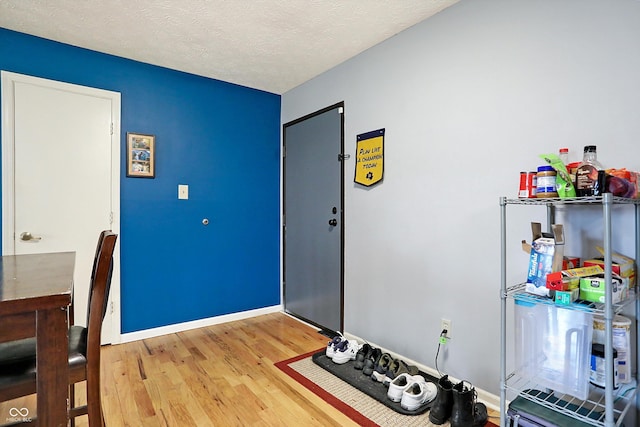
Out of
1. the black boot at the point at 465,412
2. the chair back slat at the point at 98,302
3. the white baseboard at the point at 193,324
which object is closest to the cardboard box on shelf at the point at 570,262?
the black boot at the point at 465,412

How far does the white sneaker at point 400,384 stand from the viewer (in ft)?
6.23

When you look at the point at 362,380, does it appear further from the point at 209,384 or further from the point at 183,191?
the point at 183,191

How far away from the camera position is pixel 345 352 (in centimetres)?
240

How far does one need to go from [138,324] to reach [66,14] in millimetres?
2361

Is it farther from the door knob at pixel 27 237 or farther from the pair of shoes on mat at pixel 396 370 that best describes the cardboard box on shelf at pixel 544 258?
the door knob at pixel 27 237

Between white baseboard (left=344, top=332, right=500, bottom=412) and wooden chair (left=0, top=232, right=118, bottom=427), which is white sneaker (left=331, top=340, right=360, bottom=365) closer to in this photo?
white baseboard (left=344, top=332, right=500, bottom=412)

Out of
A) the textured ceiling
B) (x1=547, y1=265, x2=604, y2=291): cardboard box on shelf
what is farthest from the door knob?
(x1=547, y1=265, x2=604, y2=291): cardboard box on shelf

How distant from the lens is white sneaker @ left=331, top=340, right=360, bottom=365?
2.38 m

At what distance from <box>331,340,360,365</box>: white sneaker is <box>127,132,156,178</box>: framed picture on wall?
84.4 inches

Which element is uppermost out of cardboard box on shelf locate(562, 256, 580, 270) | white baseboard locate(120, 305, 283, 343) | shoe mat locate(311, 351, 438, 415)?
cardboard box on shelf locate(562, 256, 580, 270)

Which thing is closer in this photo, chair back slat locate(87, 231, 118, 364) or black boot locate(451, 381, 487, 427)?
chair back slat locate(87, 231, 118, 364)

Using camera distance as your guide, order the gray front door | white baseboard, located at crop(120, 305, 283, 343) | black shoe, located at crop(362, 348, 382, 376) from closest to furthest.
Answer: black shoe, located at crop(362, 348, 382, 376), white baseboard, located at crop(120, 305, 283, 343), the gray front door

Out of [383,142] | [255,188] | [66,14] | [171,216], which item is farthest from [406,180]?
[66,14]

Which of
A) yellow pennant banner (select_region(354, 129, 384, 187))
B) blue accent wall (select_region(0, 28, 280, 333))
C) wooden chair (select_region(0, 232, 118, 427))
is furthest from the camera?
blue accent wall (select_region(0, 28, 280, 333))
